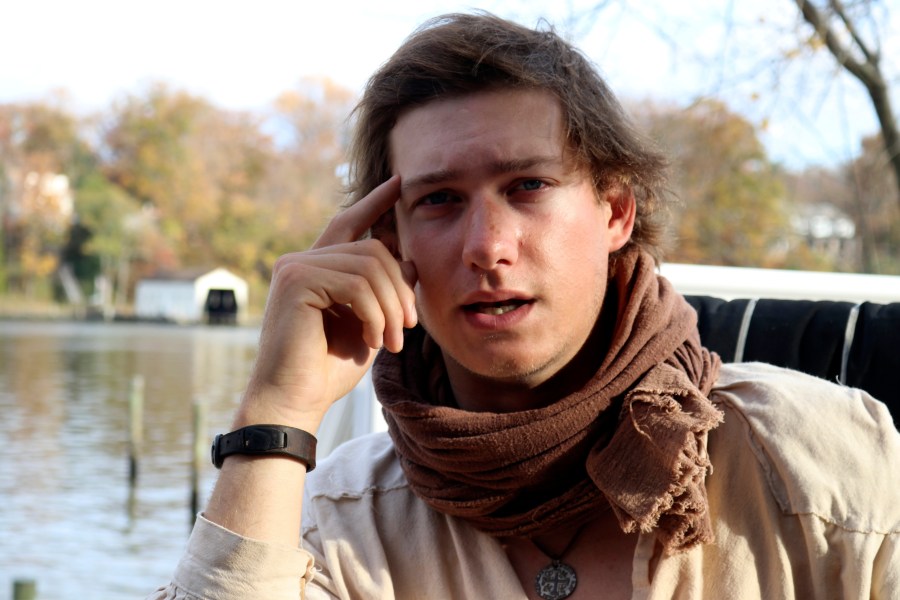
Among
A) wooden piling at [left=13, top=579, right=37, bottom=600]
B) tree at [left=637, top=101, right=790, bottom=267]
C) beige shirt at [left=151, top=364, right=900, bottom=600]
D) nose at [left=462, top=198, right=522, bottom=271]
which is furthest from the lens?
tree at [left=637, top=101, right=790, bottom=267]

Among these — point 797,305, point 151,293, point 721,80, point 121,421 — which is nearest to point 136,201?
point 151,293

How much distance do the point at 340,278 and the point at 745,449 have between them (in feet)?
2.20

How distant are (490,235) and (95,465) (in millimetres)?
20279

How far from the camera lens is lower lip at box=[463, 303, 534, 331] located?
165cm

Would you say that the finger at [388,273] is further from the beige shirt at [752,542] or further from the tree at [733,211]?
the tree at [733,211]

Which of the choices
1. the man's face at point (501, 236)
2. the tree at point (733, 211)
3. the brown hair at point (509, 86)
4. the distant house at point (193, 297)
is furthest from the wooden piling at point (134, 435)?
the distant house at point (193, 297)

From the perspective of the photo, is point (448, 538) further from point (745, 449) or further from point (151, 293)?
point (151, 293)

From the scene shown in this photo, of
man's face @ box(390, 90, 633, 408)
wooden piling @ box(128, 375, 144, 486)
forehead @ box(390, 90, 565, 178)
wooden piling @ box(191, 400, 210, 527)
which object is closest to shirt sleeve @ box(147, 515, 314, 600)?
man's face @ box(390, 90, 633, 408)

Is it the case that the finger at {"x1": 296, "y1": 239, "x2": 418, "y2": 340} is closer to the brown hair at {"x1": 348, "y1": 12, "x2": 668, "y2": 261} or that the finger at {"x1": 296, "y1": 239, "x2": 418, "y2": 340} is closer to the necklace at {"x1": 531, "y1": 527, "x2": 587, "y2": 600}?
the brown hair at {"x1": 348, "y1": 12, "x2": 668, "y2": 261}

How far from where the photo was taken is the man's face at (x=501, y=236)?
1.65m

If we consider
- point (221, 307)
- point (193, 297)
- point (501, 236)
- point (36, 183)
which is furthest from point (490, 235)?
point (221, 307)

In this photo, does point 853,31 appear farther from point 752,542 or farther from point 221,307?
point 221,307

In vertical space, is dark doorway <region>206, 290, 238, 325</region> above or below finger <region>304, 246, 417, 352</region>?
below

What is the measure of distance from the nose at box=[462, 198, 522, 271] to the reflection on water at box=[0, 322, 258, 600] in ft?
33.9
